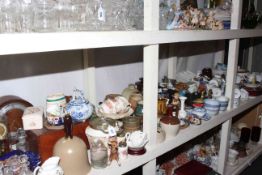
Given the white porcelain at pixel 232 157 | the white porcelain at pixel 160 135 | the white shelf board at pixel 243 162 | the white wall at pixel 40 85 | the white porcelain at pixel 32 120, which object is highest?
the white wall at pixel 40 85

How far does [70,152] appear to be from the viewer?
74 cm

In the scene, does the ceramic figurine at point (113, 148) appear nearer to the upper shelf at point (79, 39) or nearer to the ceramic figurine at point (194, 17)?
the upper shelf at point (79, 39)

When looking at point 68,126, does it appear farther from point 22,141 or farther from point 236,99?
point 236,99

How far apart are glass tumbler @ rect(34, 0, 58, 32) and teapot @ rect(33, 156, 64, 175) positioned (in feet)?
1.18

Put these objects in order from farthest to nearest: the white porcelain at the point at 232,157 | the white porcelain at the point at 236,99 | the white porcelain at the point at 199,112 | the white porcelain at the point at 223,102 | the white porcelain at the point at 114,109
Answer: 1. the white porcelain at the point at 232,157
2. the white porcelain at the point at 236,99
3. the white porcelain at the point at 223,102
4. the white porcelain at the point at 199,112
5. the white porcelain at the point at 114,109

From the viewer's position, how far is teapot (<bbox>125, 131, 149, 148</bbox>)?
0.90 meters

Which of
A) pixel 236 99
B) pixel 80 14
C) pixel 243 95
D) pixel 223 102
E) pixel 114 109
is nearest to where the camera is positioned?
pixel 80 14

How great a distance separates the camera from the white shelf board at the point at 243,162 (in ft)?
5.54

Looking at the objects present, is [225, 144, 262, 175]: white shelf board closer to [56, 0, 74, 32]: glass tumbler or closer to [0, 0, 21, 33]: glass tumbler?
[56, 0, 74, 32]: glass tumbler

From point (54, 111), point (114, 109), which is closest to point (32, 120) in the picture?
point (54, 111)

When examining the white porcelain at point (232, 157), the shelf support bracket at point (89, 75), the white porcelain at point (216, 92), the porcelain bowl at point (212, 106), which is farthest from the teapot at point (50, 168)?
the white porcelain at point (232, 157)

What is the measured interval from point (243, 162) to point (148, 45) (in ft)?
4.58

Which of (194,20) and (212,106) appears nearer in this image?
(194,20)

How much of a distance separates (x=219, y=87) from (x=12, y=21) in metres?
1.27
